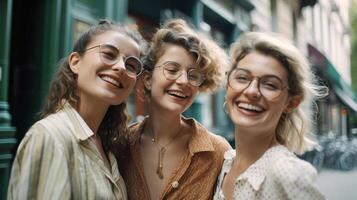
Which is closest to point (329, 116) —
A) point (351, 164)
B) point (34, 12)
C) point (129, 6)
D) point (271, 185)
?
point (351, 164)

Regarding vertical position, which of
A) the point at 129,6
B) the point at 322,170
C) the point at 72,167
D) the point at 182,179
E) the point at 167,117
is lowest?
the point at 322,170

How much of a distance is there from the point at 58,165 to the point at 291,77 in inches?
44.6

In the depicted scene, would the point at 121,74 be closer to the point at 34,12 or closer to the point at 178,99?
the point at 178,99

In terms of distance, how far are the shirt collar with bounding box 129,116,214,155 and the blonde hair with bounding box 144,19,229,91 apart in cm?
26

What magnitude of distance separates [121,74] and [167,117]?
0.62m

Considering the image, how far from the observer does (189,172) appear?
2.32 meters

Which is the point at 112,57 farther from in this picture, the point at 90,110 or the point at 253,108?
the point at 253,108

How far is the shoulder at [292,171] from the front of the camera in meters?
1.59

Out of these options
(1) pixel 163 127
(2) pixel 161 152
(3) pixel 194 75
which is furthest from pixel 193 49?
(2) pixel 161 152

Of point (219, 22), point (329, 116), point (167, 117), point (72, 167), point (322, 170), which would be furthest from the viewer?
point (329, 116)

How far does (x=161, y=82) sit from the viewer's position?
241cm

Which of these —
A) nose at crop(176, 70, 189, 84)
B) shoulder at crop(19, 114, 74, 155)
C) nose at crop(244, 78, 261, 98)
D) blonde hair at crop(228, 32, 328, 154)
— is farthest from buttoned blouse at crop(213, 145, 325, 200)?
shoulder at crop(19, 114, 74, 155)

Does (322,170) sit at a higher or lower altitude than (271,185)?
lower

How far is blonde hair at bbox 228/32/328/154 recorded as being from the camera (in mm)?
1886
